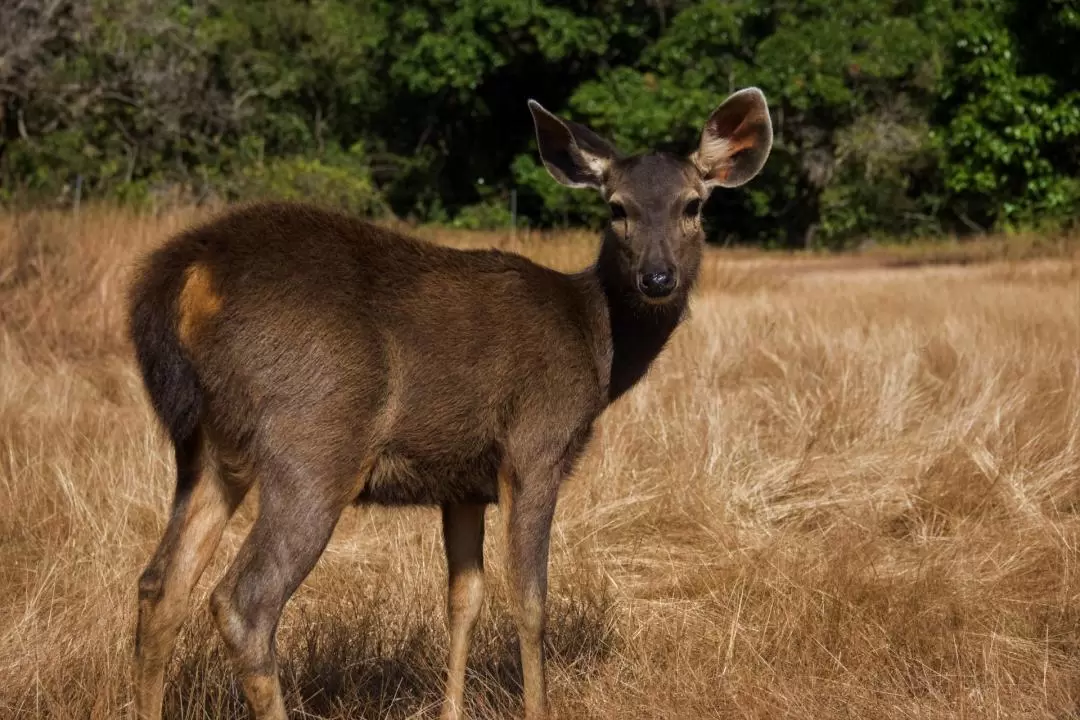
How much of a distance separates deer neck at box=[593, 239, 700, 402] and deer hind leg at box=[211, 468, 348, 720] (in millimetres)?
1329

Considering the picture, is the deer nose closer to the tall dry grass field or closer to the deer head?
the deer head

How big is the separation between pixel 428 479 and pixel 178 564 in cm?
78

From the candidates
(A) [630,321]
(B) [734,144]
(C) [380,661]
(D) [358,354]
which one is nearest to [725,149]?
(B) [734,144]

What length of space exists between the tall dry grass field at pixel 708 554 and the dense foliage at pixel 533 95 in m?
9.36

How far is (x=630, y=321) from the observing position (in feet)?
16.5

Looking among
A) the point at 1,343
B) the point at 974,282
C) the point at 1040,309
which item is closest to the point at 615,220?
the point at 1,343

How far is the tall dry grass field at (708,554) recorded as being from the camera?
4516mm

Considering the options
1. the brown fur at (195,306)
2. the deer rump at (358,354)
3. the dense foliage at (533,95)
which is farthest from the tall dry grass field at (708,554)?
the dense foliage at (533,95)

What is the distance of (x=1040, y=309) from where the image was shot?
1138 cm

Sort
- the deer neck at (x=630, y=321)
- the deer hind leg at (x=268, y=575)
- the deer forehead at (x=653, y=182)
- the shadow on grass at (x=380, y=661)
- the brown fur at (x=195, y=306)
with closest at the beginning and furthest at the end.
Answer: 1. the deer hind leg at (x=268, y=575)
2. the brown fur at (x=195, y=306)
3. the shadow on grass at (x=380, y=661)
4. the deer neck at (x=630, y=321)
5. the deer forehead at (x=653, y=182)

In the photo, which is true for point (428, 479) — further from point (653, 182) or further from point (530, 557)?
point (653, 182)

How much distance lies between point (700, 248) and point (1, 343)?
6.13 m

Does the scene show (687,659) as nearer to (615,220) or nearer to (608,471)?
(615,220)

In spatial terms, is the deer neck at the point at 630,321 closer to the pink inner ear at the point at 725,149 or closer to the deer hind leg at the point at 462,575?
the pink inner ear at the point at 725,149
